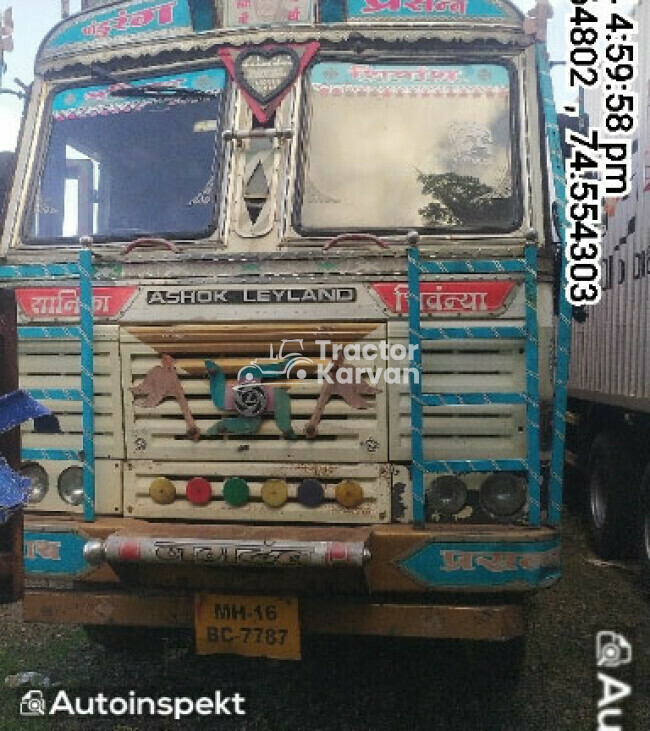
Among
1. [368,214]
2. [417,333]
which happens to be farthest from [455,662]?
[368,214]

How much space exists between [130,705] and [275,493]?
128 cm

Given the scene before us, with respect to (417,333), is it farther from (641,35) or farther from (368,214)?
(641,35)

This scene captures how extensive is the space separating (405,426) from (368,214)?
94cm

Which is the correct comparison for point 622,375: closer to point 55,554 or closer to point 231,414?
point 231,414

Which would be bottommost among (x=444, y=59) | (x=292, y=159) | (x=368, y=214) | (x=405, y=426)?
(x=405, y=426)

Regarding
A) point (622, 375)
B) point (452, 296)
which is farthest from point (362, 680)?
point (622, 375)

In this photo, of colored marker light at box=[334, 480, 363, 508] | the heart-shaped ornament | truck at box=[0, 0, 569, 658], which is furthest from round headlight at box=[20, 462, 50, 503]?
the heart-shaped ornament

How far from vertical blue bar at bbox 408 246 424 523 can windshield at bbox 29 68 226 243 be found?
3.29ft

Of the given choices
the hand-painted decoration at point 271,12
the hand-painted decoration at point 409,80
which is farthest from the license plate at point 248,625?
the hand-painted decoration at point 271,12

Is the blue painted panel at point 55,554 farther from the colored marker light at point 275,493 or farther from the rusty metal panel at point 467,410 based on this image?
the rusty metal panel at point 467,410

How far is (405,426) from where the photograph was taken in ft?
10.8

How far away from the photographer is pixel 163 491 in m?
3.41

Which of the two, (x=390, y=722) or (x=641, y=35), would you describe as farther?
(x=641, y=35)

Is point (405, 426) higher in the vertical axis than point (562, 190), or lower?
lower
